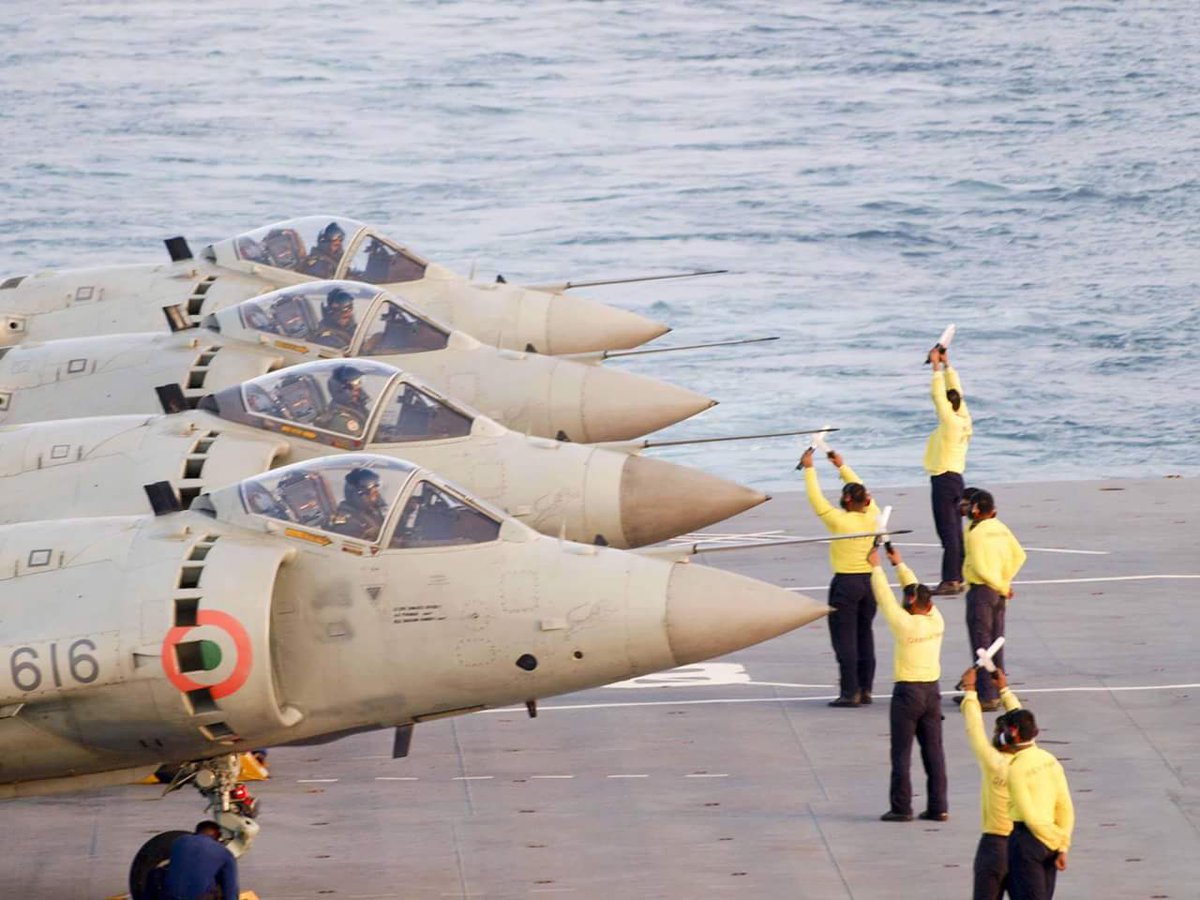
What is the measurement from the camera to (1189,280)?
48031mm

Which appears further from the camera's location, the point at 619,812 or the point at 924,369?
the point at 924,369

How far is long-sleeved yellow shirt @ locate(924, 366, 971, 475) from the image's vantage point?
1950cm

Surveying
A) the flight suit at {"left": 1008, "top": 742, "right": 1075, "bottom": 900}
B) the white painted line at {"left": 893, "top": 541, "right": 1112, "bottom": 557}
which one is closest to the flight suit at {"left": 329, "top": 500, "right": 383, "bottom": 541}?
the flight suit at {"left": 1008, "top": 742, "right": 1075, "bottom": 900}

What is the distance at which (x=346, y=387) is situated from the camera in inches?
642

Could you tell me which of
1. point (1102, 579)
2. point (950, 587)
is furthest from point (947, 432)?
point (1102, 579)

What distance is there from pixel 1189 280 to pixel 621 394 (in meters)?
30.6

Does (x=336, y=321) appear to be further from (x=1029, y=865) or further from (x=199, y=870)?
(x=1029, y=865)

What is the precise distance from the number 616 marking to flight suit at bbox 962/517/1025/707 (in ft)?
22.3

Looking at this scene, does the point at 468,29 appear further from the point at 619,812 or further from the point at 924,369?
the point at 619,812

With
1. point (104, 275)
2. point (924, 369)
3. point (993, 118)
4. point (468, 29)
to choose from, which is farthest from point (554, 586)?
point (468, 29)

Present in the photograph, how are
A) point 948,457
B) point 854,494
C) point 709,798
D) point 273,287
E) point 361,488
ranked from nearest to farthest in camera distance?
point 361,488, point 709,798, point 854,494, point 948,457, point 273,287

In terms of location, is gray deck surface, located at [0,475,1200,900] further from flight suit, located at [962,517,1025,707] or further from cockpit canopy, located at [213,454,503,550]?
cockpit canopy, located at [213,454,503,550]

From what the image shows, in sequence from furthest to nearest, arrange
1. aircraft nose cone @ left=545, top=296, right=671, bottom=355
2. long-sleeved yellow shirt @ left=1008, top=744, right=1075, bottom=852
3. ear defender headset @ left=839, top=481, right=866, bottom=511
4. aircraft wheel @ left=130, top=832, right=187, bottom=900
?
aircraft nose cone @ left=545, top=296, right=671, bottom=355, ear defender headset @ left=839, top=481, right=866, bottom=511, aircraft wheel @ left=130, top=832, right=187, bottom=900, long-sleeved yellow shirt @ left=1008, top=744, right=1075, bottom=852

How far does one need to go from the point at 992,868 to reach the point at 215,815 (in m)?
4.45
